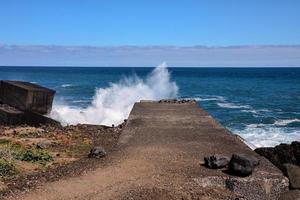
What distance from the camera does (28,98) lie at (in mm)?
16672

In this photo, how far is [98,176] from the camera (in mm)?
7520

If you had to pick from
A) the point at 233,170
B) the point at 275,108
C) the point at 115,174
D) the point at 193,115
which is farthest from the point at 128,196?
the point at 275,108

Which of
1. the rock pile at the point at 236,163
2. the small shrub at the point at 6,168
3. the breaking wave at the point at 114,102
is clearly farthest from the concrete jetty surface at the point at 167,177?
the breaking wave at the point at 114,102

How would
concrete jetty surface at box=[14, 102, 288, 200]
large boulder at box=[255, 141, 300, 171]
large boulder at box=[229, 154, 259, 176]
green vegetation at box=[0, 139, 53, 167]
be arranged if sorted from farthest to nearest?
large boulder at box=[255, 141, 300, 171], green vegetation at box=[0, 139, 53, 167], large boulder at box=[229, 154, 259, 176], concrete jetty surface at box=[14, 102, 288, 200]

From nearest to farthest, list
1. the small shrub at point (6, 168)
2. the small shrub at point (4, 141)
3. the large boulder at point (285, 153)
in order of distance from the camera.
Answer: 1. the small shrub at point (6, 168)
2. the large boulder at point (285, 153)
3. the small shrub at point (4, 141)

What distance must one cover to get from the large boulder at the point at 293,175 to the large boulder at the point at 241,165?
0.54 m

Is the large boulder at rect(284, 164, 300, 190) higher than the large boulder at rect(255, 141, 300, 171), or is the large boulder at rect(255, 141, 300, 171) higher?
the large boulder at rect(284, 164, 300, 190)

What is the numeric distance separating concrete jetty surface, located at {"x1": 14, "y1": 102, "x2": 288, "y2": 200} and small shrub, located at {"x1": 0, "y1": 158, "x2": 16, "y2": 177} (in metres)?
1.56

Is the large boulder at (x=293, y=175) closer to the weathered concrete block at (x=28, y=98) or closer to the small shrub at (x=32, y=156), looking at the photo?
the small shrub at (x=32, y=156)

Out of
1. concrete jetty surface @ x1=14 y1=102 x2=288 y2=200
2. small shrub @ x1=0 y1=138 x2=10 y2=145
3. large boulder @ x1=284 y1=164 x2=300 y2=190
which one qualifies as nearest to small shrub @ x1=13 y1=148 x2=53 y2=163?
concrete jetty surface @ x1=14 y1=102 x2=288 y2=200

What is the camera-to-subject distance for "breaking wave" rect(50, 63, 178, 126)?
20.9 m

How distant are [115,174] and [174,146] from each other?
6.60 ft

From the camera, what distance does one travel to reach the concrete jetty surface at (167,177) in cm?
684

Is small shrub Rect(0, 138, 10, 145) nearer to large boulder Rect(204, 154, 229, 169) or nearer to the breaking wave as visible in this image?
the breaking wave
